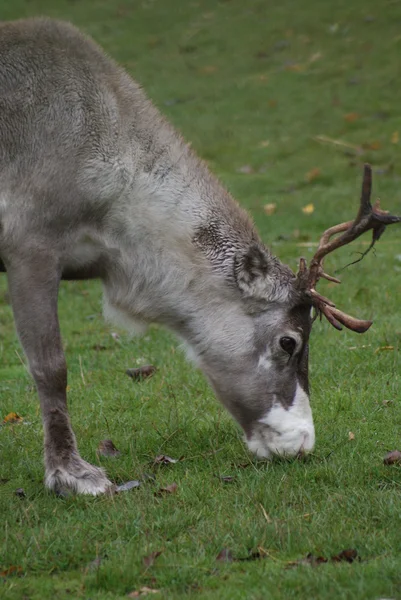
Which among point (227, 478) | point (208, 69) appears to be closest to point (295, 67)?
point (208, 69)

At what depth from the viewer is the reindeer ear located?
5.93 meters

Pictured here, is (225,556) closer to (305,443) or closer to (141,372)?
(305,443)

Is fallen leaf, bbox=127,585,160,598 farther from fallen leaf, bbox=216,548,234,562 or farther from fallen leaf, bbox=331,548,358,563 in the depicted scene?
fallen leaf, bbox=331,548,358,563

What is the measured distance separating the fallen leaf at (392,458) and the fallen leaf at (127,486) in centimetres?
135

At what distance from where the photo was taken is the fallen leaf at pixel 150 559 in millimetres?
4410

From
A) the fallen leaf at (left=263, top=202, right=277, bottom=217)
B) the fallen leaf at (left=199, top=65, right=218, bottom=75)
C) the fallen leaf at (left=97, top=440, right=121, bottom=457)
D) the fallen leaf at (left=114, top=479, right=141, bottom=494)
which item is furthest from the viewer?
the fallen leaf at (left=199, top=65, right=218, bottom=75)

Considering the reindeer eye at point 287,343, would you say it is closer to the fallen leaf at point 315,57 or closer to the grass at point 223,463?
the grass at point 223,463

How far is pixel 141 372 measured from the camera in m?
7.85

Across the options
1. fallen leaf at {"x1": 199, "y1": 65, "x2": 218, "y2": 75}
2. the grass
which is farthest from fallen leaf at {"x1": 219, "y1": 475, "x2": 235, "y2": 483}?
fallen leaf at {"x1": 199, "y1": 65, "x2": 218, "y2": 75}

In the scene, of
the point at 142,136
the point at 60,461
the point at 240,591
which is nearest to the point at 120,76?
the point at 142,136

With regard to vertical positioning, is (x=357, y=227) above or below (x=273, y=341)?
above

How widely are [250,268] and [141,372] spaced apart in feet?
7.10

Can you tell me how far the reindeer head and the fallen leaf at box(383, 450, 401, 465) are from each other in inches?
17.3

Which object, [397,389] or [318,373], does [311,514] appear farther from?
[318,373]
